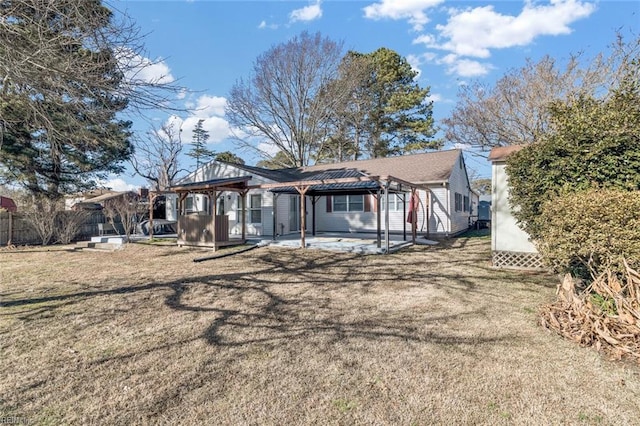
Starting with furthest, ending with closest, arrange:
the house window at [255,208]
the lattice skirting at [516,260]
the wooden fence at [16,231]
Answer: the house window at [255,208] < the wooden fence at [16,231] < the lattice skirting at [516,260]

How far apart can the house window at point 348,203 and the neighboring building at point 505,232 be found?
8777mm

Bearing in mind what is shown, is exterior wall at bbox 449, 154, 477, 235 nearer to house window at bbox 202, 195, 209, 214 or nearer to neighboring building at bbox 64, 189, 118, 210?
house window at bbox 202, 195, 209, 214

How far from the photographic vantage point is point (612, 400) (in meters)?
2.53

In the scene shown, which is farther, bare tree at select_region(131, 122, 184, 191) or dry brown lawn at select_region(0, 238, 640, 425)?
bare tree at select_region(131, 122, 184, 191)

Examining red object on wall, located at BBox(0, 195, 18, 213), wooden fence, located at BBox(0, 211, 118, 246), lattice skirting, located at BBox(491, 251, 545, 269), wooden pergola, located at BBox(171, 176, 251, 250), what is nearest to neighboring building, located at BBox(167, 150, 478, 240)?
wooden pergola, located at BBox(171, 176, 251, 250)

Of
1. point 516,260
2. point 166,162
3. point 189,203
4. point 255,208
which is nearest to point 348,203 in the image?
point 255,208

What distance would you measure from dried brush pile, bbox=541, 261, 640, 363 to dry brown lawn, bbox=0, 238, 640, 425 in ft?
0.60

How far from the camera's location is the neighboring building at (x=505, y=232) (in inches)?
296

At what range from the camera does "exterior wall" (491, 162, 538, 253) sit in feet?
24.8

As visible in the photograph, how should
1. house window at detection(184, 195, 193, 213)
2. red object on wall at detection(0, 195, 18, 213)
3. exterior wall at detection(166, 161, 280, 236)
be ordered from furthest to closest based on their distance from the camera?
house window at detection(184, 195, 193, 213) → exterior wall at detection(166, 161, 280, 236) → red object on wall at detection(0, 195, 18, 213)

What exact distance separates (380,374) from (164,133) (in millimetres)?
27797

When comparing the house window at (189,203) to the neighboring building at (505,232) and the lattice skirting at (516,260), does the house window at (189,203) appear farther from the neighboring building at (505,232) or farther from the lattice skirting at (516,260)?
the lattice skirting at (516,260)

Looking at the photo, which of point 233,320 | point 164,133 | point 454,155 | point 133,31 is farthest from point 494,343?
point 164,133

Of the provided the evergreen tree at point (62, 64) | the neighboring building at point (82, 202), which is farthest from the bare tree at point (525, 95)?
the neighboring building at point (82, 202)
